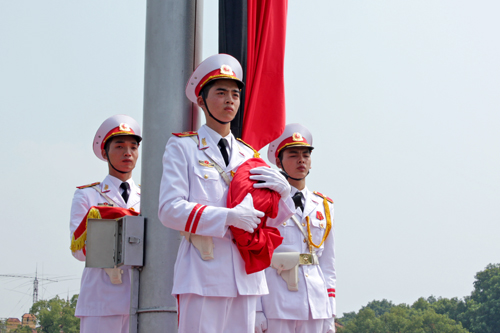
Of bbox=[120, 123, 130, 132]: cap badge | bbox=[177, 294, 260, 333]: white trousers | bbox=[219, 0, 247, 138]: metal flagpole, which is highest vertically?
bbox=[219, 0, 247, 138]: metal flagpole

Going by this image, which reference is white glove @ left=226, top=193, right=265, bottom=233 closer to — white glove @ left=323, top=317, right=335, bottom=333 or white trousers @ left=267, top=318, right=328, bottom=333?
white trousers @ left=267, top=318, right=328, bottom=333

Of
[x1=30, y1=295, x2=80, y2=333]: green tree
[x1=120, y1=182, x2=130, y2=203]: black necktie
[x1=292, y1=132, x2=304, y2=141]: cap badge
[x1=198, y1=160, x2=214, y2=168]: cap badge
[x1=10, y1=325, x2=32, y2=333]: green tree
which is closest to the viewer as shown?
[x1=198, y1=160, x2=214, y2=168]: cap badge

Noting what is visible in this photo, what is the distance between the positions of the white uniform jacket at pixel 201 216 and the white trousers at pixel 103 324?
1877 millimetres

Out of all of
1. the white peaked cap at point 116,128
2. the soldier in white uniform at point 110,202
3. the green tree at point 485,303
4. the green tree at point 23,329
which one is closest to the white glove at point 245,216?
the soldier in white uniform at point 110,202

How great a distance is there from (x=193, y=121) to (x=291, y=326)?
232 centimetres

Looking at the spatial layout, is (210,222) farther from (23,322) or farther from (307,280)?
(23,322)

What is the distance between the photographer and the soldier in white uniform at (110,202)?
5277 mm

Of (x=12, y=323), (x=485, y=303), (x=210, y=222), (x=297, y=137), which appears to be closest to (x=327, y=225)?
(x=297, y=137)

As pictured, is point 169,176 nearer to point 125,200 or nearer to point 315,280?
point 125,200

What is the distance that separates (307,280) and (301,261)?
0.70ft

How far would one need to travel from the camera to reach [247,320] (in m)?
3.70

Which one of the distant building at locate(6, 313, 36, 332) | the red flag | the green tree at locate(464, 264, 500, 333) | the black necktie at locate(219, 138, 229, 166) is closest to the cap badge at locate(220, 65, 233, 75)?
the black necktie at locate(219, 138, 229, 166)

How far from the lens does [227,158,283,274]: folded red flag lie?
12.2 ft

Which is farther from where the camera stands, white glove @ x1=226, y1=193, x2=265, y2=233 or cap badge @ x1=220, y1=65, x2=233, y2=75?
cap badge @ x1=220, y1=65, x2=233, y2=75
